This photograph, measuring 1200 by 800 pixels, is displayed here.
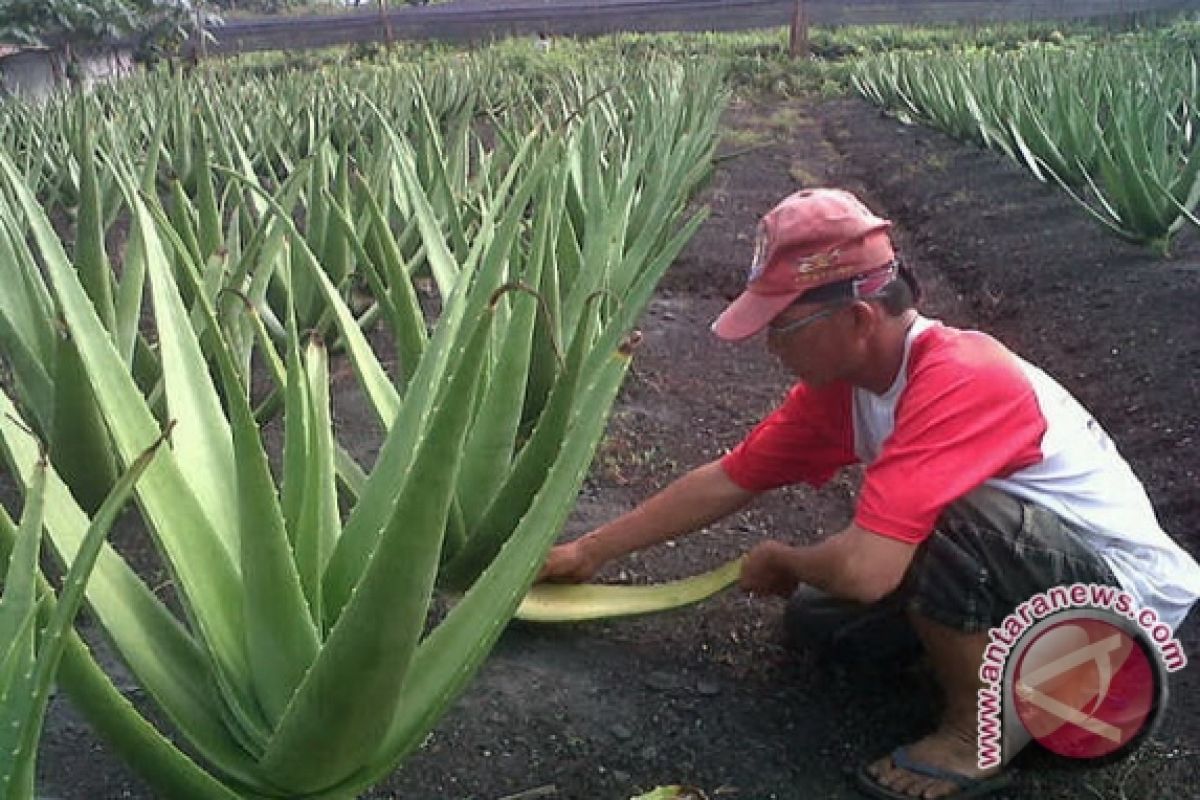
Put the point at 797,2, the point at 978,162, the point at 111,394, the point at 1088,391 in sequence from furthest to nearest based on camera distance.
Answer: the point at 797,2
the point at 978,162
the point at 1088,391
the point at 111,394

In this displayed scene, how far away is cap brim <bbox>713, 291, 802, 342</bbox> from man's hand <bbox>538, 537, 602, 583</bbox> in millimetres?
408

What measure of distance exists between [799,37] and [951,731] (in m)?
16.8

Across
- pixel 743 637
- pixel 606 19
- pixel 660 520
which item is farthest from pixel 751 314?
pixel 606 19

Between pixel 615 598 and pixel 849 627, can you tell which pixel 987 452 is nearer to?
pixel 849 627

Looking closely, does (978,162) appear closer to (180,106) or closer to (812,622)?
(180,106)

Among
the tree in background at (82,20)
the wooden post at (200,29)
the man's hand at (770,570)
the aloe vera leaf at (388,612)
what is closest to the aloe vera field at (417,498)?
the aloe vera leaf at (388,612)

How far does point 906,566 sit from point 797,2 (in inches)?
660

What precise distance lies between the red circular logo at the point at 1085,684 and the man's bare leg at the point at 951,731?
0.18ft

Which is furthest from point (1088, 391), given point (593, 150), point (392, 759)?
point (392, 759)

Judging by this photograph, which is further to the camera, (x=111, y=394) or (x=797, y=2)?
(x=797, y=2)

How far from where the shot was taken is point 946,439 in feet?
4.60

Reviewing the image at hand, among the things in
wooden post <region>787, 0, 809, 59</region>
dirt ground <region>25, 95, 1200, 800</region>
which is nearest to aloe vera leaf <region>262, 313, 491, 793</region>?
dirt ground <region>25, 95, 1200, 800</region>

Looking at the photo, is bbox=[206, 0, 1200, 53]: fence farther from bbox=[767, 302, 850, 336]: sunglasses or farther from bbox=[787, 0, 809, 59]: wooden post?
bbox=[767, 302, 850, 336]: sunglasses

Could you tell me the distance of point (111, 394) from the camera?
1.23 m
